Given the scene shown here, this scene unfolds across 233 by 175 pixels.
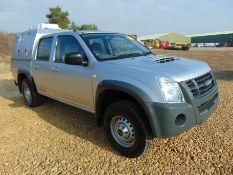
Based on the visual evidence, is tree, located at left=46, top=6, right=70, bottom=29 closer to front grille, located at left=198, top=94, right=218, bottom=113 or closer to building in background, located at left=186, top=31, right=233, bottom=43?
front grille, located at left=198, top=94, right=218, bottom=113

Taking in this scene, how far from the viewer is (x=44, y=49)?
6.18 metres

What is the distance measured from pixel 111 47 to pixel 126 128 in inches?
65.6

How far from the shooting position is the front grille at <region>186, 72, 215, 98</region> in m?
3.65

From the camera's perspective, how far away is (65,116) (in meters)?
6.28

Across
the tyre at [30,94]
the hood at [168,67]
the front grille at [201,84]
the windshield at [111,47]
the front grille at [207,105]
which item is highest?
the windshield at [111,47]

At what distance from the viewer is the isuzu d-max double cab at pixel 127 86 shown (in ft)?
11.5

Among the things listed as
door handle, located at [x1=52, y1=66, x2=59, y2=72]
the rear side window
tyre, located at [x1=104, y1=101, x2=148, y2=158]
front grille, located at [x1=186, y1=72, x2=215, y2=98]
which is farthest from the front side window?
front grille, located at [x1=186, y1=72, x2=215, y2=98]

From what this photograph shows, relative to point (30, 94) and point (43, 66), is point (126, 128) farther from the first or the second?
point (30, 94)

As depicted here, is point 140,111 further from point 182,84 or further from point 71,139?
point 71,139

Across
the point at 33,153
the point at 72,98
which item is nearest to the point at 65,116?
the point at 72,98

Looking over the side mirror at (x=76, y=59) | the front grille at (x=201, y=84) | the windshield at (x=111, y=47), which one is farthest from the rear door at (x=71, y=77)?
the front grille at (x=201, y=84)

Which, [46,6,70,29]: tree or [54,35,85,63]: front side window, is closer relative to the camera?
[54,35,85,63]: front side window

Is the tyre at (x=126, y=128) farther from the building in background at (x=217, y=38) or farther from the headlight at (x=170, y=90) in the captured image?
the building in background at (x=217, y=38)

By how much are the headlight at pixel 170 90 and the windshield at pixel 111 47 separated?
1312 mm
